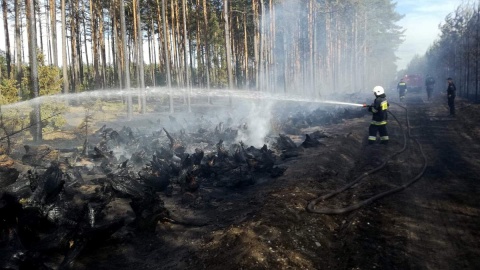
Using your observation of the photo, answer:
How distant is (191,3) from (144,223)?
36.9m

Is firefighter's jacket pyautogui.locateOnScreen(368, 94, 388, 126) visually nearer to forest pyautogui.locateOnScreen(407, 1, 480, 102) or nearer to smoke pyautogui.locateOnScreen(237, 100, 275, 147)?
smoke pyautogui.locateOnScreen(237, 100, 275, 147)

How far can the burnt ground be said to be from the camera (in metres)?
4.45

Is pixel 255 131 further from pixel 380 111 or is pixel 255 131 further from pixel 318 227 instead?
pixel 318 227

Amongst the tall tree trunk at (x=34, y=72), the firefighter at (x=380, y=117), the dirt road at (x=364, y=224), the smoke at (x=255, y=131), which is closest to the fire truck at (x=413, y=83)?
the smoke at (x=255, y=131)

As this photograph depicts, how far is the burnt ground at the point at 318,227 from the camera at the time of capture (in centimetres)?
445

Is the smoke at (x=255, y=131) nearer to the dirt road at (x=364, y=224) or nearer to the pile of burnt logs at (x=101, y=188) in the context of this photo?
the pile of burnt logs at (x=101, y=188)

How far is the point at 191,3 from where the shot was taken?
38.5m

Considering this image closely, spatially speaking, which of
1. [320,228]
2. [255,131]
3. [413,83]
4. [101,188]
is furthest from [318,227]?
[413,83]

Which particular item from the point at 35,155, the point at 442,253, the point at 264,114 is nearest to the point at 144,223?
the point at 442,253

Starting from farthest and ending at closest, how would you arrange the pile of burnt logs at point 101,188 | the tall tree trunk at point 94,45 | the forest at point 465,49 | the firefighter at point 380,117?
the tall tree trunk at point 94,45, the forest at point 465,49, the firefighter at point 380,117, the pile of burnt logs at point 101,188

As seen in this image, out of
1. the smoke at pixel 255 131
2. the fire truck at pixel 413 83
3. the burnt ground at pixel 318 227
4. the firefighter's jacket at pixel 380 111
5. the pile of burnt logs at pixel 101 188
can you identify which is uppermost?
the fire truck at pixel 413 83

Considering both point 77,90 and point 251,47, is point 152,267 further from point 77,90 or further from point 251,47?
point 251,47

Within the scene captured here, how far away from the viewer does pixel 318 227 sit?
545cm

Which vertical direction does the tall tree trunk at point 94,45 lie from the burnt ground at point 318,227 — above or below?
above
